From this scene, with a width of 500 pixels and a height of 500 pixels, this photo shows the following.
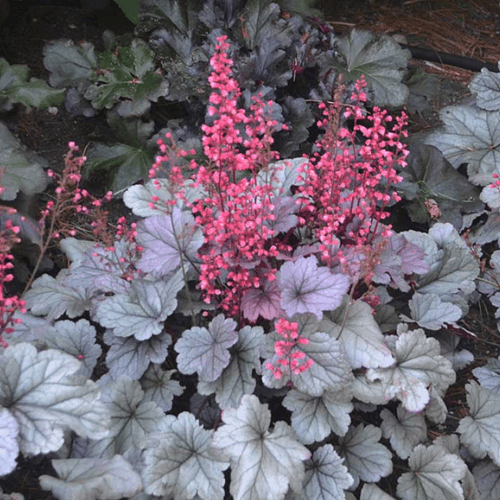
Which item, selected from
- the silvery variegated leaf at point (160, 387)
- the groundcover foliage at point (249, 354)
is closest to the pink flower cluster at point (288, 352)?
the groundcover foliage at point (249, 354)

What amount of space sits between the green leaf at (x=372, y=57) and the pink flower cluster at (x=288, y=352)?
1597 mm

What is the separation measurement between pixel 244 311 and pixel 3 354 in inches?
27.2

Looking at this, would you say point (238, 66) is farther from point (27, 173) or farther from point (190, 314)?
point (190, 314)

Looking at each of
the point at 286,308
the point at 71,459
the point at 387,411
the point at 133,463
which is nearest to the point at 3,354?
the point at 71,459

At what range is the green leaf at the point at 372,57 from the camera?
3.20 meters

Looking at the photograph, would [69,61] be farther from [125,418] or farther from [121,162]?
[125,418]

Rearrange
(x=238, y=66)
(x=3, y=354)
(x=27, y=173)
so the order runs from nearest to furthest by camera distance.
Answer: (x=3, y=354) < (x=27, y=173) < (x=238, y=66)

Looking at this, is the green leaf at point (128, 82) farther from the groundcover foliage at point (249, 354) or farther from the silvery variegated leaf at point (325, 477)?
the silvery variegated leaf at point (325, 477)

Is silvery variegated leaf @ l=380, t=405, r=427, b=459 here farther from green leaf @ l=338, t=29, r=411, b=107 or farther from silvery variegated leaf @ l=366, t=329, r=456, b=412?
green leaf @ l=338, t=29, r=411, b=107

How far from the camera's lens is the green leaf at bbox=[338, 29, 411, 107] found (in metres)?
3.20

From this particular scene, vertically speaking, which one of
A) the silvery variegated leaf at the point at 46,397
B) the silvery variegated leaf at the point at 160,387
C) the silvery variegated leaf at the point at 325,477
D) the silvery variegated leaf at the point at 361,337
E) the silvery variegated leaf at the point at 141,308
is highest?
the silvery variegated leaf at the point at 46,397

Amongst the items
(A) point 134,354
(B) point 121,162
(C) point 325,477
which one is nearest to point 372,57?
(B) point 121,162

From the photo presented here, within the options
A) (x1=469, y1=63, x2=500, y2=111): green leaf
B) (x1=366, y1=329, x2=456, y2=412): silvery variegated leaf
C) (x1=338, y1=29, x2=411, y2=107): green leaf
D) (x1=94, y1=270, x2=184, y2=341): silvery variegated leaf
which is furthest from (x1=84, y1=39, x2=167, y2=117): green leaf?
(x1=366, y1=329, x2=456, y2=412): silvery variegated leaf

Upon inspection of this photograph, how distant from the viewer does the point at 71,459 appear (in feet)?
6.37
